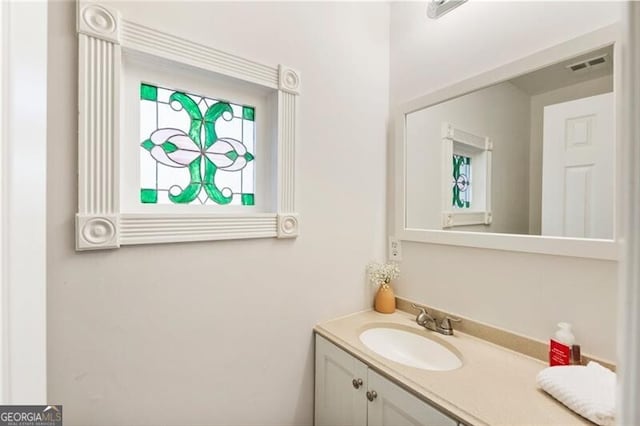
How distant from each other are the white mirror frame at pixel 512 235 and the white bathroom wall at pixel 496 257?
0.12 ft

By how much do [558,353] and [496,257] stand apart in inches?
14.1

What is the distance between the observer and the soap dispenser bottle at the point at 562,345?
906mm

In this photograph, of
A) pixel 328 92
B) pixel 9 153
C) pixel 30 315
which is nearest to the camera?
pixel 9 153

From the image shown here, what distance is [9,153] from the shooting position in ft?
1.60

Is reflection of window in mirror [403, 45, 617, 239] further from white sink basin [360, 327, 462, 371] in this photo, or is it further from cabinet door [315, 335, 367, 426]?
cabinet door [315, 335, 367, 426]

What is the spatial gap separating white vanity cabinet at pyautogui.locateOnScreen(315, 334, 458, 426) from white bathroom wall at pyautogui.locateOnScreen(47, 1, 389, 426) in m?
0.09

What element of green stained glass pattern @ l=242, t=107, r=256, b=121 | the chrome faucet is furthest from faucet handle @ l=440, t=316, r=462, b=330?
green stained glass pattern @ l=242, t=107, r=256, b=121

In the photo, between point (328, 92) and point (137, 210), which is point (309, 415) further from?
point (328, 92)

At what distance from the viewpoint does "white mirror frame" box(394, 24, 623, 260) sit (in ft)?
2.87

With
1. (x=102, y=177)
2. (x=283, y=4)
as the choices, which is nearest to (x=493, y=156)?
(x=283, y=4)

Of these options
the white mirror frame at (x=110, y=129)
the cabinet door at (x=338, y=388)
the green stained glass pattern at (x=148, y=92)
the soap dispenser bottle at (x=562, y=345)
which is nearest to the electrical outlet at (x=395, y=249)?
the cabinet door at (x=338, y=388)

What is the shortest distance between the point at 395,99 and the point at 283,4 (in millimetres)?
711

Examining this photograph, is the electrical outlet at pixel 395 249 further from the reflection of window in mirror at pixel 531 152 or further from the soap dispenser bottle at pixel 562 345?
the soap dispenser bottle at pixel 562 345

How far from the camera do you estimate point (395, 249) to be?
1.54 m
